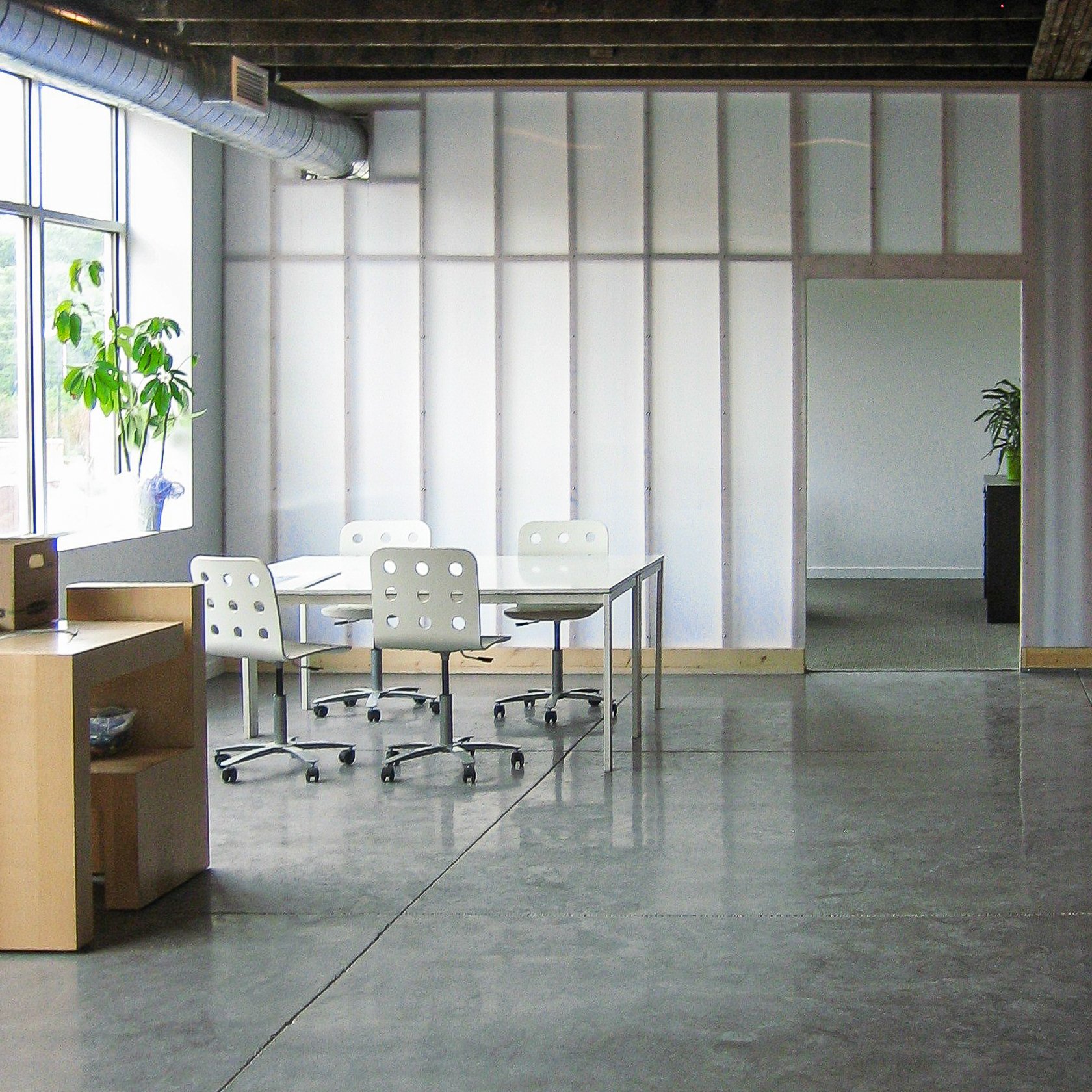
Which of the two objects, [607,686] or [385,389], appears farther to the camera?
[385,389]

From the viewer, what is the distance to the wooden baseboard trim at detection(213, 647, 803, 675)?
30.9ft

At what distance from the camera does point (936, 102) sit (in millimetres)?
9227

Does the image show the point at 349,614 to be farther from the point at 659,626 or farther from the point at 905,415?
the point at 905,415

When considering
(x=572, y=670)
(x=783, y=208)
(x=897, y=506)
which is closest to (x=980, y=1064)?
(x=572, y=670)

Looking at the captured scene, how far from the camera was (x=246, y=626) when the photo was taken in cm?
657

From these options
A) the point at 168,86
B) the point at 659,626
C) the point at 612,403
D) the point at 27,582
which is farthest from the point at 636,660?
the point at 168,86

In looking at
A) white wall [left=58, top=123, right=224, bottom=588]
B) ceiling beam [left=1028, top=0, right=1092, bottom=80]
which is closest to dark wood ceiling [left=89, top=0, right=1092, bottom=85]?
ceiling beam [left=1028, top=0, right=1092, bottom=80]

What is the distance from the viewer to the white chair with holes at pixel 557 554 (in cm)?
789

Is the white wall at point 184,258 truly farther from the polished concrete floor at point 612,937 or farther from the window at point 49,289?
the polished concrete floor at point 612,937

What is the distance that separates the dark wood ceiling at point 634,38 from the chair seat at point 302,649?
2.82m

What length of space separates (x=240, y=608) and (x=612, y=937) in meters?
2.85

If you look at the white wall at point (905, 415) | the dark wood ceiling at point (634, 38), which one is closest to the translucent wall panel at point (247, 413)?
the dark wood ceiling at point (634, 38)

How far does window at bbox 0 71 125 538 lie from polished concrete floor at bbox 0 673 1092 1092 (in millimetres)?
2374

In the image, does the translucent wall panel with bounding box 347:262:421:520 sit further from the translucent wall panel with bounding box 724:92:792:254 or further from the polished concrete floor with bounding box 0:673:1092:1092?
the polished concrete floor with bounding box 0:673:1092:1092
